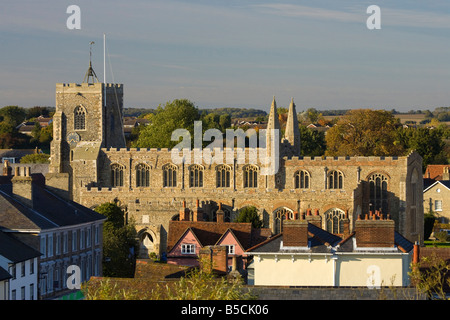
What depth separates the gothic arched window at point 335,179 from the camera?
81.3 m

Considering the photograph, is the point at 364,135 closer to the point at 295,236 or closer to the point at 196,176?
the point at 196,176

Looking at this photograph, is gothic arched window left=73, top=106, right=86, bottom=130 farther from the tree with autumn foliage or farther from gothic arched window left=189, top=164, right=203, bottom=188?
the tree with autumn foliage

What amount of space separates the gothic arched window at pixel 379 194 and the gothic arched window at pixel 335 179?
2.14m

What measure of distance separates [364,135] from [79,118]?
1193 inches

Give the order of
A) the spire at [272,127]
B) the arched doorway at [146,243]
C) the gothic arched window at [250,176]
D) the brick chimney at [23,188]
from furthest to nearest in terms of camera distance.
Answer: the spire at [272,127] < the gothic arched window at [250,176] < the arched doorway at [146,243] < the brick chimney at [23,188]

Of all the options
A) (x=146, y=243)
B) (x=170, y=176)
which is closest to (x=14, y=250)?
(x=146, y=243)

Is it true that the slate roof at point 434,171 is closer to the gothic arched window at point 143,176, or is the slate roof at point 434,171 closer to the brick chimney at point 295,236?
the gothic arched window at point 143,176

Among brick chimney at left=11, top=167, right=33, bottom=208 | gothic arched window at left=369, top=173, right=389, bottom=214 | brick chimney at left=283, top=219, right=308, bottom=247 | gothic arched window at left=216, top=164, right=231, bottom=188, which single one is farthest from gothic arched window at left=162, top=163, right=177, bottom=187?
brick chimney at left=283, top=219, right=308, bottom=247

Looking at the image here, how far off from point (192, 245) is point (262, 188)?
2200 cm

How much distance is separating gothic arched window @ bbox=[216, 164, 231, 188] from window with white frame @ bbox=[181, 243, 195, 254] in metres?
22.7

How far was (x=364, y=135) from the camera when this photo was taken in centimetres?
10662

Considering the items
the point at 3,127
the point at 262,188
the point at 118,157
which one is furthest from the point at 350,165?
the point at 3,127

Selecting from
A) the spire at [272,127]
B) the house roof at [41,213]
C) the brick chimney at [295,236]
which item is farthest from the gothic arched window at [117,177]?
the brick chimney at [295,236]
